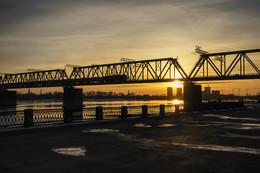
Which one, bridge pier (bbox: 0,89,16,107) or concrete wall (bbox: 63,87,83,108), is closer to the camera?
concrete wall (bbox: 63,87,83,108)

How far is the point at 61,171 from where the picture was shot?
7789mm

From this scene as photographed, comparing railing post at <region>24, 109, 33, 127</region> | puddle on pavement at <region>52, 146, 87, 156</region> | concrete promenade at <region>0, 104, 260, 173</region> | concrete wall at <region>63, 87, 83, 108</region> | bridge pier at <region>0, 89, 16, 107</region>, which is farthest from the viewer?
bridge pier at <region>0, 89, 16, 107</region>

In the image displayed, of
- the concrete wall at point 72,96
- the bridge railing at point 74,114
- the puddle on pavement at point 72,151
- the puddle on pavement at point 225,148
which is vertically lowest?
the puddle on pavement at point 72,151

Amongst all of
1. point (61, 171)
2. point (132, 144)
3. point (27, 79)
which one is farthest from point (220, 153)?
point (27, 79)

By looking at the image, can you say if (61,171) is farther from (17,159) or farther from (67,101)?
(67,101)

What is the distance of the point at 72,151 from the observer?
10.7 metres

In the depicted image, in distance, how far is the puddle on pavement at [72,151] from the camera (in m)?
10.3

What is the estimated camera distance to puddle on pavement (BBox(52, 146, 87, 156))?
33.9 ft

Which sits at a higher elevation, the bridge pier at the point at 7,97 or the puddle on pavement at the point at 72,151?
the bridge pier at the point at 7,97

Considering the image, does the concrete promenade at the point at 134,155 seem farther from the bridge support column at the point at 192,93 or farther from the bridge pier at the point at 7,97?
the bridge pier at the point at 7,97

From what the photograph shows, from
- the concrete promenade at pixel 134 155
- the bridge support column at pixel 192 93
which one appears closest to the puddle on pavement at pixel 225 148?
the concrete promenade at pixel 134 155

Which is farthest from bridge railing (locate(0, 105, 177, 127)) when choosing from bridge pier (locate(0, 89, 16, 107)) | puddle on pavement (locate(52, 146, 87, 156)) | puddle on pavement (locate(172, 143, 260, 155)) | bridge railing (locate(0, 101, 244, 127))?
bridge pier (locate(0, 89, 16, 107))

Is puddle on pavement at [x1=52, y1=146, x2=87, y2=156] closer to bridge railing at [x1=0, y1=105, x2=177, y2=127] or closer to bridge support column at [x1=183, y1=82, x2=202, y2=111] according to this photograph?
bridge railing at [x1=0, y1=105, x2=177, y2=127]

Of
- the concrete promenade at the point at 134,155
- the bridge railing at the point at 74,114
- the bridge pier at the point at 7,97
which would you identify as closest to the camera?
the concrete promenade at the point at 134,155
